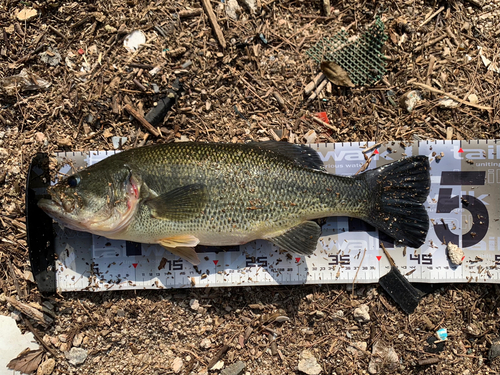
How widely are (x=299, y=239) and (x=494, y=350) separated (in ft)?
8.73

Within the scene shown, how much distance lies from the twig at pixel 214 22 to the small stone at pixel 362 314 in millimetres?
3463

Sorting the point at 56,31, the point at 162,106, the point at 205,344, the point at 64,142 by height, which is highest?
the point at 56,31

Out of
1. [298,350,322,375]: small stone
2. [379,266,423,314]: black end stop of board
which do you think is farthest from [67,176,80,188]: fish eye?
[379,266,423,314]: black end stop of board

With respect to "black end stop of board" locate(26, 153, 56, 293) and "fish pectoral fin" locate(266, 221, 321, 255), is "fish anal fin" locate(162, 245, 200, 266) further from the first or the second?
"black end stop of board" locate(26, 153, 56, 293)

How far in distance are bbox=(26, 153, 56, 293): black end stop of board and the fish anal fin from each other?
55.6 inches

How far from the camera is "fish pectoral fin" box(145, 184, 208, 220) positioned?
344 centimetres

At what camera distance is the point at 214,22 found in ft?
13.5

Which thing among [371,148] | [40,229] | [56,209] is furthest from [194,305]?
[371,148]

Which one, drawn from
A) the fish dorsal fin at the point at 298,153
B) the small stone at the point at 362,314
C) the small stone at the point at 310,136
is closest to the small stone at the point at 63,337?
the fish dorsal fin at the point at 298,153

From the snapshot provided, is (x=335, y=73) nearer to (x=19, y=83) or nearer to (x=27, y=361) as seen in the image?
(x=19, y=83)

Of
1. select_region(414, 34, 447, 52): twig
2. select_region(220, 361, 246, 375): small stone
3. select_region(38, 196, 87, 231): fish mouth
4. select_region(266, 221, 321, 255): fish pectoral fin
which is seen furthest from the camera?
select_region(414, 34, 447, 52): twig

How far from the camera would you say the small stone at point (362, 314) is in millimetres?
3990

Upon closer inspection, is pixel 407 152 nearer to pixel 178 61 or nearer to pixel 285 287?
pixel 285 287

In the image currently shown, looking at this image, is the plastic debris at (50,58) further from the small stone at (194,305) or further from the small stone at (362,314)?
the small stone at (362,314)
